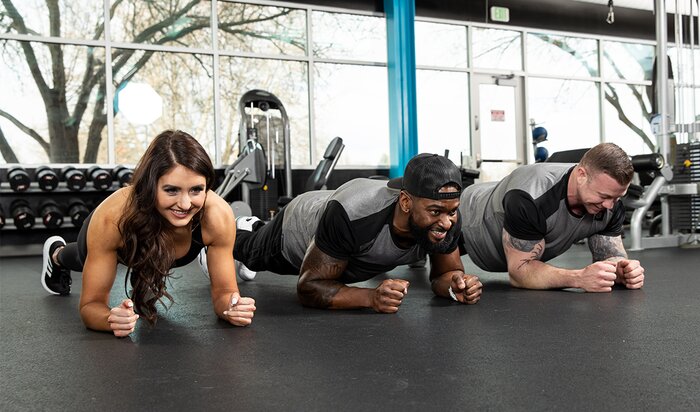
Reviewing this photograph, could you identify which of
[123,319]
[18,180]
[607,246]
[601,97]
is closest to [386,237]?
[123,319]

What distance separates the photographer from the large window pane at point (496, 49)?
8727 mm

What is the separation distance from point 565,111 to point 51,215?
23.1ft

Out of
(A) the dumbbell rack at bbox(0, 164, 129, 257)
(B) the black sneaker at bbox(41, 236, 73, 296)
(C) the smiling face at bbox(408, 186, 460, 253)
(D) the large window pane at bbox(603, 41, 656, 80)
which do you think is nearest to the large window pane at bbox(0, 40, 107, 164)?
(A) the dumbbell rack at bbox(0, 164, 129, 257)

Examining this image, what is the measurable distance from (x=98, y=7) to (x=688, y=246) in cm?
642

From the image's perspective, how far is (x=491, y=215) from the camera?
273 cm

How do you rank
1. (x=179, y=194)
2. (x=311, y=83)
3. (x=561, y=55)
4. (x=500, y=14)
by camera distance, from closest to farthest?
(x=179, y=194) < (x=311, y=83) < (x=500, y=14) < (x=561, y=55)

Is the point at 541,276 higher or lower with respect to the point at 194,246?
lower

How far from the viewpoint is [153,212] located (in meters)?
1.85

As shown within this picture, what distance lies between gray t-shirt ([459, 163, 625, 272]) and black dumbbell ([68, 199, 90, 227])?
447 centimetres

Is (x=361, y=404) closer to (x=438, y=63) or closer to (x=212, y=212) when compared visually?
(x=212, y=212)

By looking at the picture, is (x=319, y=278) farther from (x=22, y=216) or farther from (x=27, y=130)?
(x=27, y=130)

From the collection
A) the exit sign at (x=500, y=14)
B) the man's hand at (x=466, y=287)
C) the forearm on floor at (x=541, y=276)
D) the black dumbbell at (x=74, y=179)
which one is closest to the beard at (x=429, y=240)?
the man's hand at (x=466, y=287)

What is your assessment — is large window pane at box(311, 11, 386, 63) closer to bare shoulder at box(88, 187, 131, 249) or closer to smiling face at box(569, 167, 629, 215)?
smiling face at box(569, 167, 629, 215)

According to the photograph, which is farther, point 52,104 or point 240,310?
point 52,104
